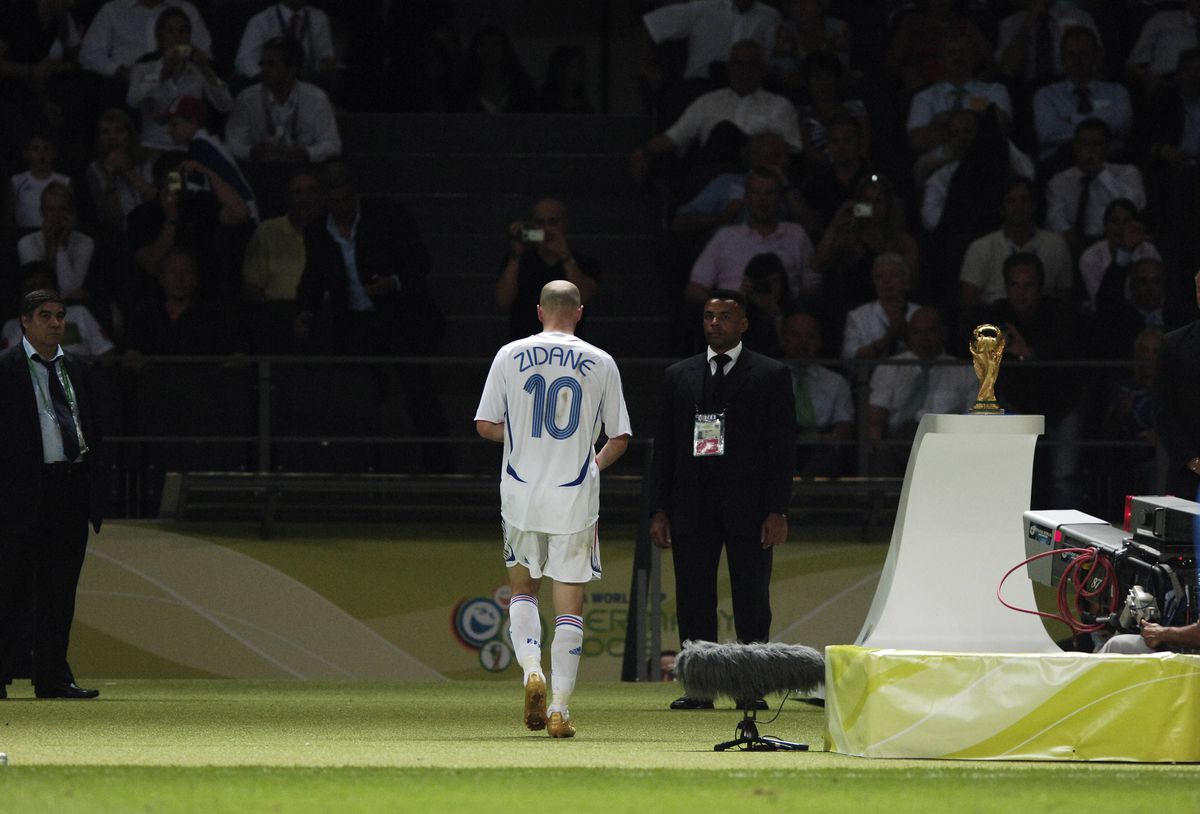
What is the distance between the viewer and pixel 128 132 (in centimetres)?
1412

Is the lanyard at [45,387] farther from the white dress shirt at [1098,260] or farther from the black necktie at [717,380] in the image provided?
the white dress shirt at [1098,260]

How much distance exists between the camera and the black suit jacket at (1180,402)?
9.45m

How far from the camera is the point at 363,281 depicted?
13.5 m

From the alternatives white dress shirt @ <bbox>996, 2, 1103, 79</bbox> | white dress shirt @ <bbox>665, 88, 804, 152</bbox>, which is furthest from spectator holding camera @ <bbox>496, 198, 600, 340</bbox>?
white dress shirt @ <bbox>996, 2, 1103, 79</bbox>

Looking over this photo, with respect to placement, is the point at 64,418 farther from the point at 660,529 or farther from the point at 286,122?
the point at 286,122

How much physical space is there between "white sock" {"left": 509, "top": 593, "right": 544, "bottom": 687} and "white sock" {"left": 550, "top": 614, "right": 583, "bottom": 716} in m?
0.08

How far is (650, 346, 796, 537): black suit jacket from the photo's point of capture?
9.81 meters

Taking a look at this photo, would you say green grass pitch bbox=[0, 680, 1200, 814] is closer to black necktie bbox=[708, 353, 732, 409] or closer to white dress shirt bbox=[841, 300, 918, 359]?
black necktie bbox=[708, 353, 732, 409]

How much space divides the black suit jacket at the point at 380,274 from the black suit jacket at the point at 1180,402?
5.41 meters

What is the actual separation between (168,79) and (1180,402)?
8.15 metres

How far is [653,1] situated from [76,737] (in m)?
10.7

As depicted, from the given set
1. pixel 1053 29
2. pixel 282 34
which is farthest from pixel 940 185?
pixel 282 34

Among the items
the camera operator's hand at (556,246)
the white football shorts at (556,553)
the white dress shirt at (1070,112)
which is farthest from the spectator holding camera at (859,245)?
the white football shorts at (556,553)

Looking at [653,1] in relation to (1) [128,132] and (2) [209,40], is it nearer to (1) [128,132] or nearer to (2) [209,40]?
(2) [209,40]
